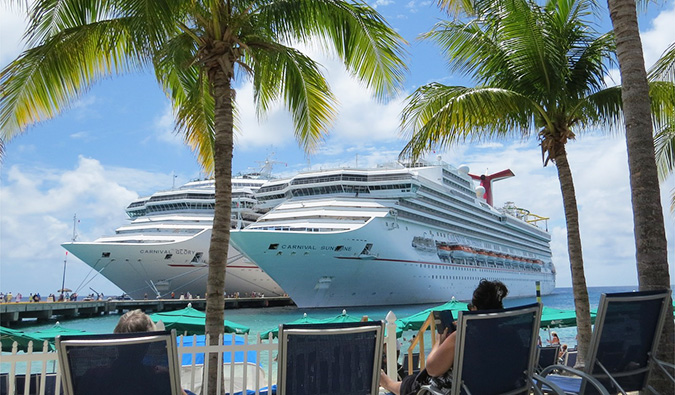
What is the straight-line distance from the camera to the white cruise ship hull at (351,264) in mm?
26938

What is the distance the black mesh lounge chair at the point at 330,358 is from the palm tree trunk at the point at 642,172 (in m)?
1.96

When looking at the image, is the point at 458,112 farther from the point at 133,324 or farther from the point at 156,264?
the point at 156,264

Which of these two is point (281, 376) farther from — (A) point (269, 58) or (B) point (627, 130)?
(A) point (269, 58)

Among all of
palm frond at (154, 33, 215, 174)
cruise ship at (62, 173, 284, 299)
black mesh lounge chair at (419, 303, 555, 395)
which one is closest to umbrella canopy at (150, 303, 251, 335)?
palm frond at (154, 33, 215, 174)

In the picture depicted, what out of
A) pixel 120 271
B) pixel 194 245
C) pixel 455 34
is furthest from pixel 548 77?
pixel 120 271

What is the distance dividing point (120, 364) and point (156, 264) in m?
32.5

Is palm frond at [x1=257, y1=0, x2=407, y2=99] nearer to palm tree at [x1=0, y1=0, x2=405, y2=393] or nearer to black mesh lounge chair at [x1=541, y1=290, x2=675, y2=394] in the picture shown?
palm tree at [x1=0, y1=0, x2=405, y2=393]

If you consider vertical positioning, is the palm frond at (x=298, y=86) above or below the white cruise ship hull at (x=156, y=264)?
above

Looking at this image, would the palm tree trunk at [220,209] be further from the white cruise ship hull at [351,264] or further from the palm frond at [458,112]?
the white cruise ship hull at [351,264]

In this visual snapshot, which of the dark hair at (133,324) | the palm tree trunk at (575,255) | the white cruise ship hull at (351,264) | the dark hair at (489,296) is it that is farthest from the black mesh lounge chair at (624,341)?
the white cruise ship hull at (351,264)

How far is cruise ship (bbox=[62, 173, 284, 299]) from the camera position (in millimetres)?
32219

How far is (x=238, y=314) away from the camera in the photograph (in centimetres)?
3409

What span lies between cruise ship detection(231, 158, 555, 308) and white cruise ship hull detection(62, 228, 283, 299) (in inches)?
169

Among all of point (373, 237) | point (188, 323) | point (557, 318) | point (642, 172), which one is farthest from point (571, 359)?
point (373, 237)
